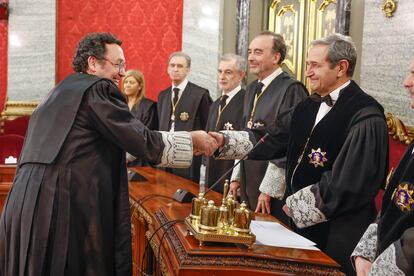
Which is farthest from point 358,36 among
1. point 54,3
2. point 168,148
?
point 54,3

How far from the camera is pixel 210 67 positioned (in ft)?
22.6

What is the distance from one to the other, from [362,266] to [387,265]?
366mm

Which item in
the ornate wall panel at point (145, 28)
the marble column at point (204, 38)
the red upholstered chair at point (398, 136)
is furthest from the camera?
the ornate wall panel at point (145, 28)

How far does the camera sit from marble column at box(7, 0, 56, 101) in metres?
7.48

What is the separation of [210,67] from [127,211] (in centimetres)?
441

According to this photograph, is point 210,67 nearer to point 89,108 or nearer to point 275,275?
point 89,108

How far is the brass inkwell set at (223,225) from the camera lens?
1.96 meters

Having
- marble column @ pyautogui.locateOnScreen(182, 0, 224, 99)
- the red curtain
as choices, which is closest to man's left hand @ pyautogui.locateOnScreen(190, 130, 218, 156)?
marble column @ pyautogui.locateOnScreen(182, 0, 224, 99)

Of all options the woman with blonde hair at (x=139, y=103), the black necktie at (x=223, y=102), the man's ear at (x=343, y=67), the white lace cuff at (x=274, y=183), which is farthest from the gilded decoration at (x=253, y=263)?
the woman with blonde hair at (x=139, y=103)

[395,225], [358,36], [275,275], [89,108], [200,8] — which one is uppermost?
[200,8]

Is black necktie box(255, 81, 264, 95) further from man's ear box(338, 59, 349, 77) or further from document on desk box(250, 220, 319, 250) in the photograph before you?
→ document on desk box(250, 220, 319, 250)

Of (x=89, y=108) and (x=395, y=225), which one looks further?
(x=89, y=108)

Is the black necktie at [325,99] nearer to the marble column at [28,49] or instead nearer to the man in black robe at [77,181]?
the man in black robe at [77,181]

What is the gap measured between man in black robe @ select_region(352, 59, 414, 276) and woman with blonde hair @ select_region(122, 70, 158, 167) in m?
3.81
